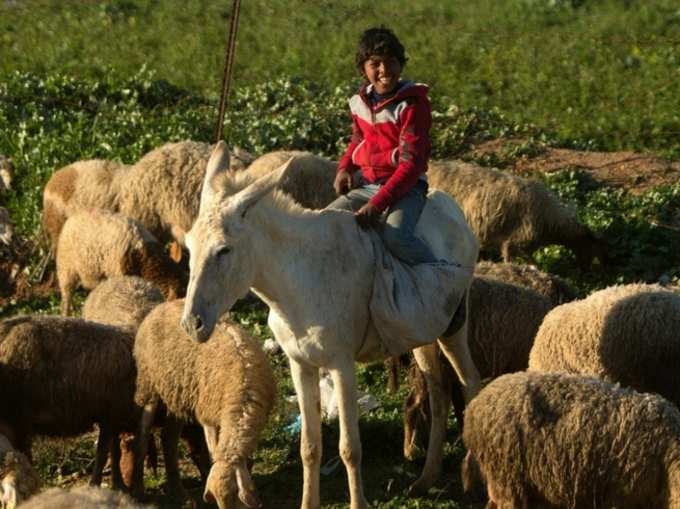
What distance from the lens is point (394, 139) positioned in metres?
9.31

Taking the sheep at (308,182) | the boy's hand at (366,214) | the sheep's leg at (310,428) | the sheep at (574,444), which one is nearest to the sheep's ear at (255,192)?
the boy's hand at (366,214)

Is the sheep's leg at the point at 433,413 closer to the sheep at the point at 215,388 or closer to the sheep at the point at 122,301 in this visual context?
the sheep at the point at 215,388

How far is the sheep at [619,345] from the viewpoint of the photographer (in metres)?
9.90

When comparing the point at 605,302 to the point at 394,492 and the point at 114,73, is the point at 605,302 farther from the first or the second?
the point at 114,73

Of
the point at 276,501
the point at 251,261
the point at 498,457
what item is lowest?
the point at 276,501

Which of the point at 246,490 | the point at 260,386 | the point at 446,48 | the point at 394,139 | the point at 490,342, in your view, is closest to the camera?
the point at 246,490

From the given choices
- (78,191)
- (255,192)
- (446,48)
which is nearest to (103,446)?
(255,192)

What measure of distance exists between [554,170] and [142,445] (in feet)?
27.4

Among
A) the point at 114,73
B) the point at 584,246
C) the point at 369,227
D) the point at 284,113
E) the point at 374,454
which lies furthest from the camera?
the point at 114,73

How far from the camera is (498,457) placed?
335 inches

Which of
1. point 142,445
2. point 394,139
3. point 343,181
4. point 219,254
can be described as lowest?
point 142,445

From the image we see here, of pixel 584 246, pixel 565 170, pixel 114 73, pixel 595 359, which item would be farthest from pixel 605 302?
pixel 114 73

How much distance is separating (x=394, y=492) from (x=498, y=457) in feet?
5.03

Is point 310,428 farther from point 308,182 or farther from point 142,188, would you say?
point 142,188
